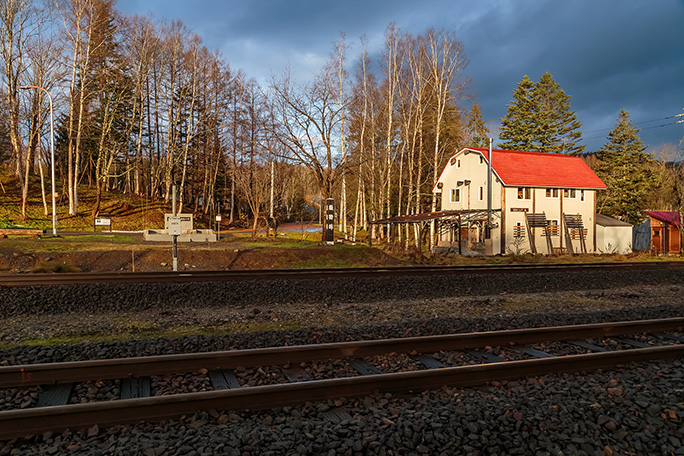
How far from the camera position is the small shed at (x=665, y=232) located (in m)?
39.3

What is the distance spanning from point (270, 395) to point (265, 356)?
135 centimetres

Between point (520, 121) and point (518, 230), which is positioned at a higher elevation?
point (520, 121)

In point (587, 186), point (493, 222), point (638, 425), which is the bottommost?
point (638, 425)

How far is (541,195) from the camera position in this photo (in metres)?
35.4

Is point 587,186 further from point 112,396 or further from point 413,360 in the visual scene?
point 112,396

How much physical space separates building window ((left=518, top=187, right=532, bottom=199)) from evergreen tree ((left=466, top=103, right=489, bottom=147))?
2512cm

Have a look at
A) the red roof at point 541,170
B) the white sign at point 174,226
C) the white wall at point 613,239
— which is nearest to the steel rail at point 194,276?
the white sign at point 174,226

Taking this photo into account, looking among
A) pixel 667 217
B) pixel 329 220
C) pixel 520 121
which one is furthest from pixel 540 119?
pixel 329 220

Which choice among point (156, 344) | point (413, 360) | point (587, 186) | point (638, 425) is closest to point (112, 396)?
point (156, 344)

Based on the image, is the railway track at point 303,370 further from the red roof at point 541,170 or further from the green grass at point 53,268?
the red roof at point 541,170

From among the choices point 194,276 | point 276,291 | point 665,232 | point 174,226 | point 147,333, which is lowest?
point 147,333

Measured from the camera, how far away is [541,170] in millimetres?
37250

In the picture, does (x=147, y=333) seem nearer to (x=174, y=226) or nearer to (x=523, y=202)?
(x=174, y=226)

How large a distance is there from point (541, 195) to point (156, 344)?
3390 cm
